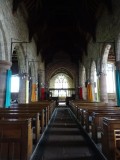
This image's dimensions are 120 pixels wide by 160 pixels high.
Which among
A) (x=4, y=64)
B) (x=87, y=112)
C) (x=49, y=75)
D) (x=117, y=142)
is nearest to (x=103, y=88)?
(x=4, y=64)

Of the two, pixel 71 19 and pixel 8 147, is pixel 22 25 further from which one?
pixel 8 147

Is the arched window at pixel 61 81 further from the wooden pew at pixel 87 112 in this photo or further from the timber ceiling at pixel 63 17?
the wooden pew at pixel 87 112

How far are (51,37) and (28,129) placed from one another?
19.8m

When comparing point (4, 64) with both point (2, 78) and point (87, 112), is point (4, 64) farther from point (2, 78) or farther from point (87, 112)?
point (87, 112)

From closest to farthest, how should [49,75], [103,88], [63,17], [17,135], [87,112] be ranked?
[17,135] → [87,112] → [103,88] → [63,17] → [49,75]

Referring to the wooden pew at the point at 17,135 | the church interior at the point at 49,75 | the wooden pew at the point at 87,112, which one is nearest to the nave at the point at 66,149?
the church interior at the point at 49,75

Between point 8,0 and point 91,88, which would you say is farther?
point 91,88

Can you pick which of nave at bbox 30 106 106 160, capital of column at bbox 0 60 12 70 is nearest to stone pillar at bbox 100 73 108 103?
capital of column at bbox 0 60 12 70

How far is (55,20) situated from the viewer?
62.1 ft

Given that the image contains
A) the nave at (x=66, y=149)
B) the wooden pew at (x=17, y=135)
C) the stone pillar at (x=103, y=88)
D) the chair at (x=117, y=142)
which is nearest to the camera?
the chair at (x=117, y=142)

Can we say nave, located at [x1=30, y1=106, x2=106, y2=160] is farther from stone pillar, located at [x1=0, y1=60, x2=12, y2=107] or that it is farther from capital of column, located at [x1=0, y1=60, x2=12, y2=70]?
capital of column, located at [x1=0, y1=60, x2=12, y2=70]

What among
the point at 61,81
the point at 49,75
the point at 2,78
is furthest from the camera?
the point at 61,81

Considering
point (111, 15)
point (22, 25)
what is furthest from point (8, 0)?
point (111, 15)

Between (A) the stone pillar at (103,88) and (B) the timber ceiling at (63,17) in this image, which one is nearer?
(B) the timber ceiling at (63,17)
